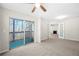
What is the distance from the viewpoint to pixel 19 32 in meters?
5.88

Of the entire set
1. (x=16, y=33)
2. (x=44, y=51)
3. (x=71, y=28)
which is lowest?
(x=44, y=51)

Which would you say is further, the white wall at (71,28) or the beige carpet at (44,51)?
the white wall at (71,28)

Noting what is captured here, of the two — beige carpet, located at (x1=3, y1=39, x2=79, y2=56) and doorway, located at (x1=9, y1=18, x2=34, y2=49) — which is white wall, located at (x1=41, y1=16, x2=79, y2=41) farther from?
beige carpet, located at (x1=3, y1=39, x2=79, y2=56)

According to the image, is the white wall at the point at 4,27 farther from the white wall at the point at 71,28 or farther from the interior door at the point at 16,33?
the white wall at the point at 71,28

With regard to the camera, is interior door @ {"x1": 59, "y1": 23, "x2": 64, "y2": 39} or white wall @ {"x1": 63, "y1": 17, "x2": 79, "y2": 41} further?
interior door @ {"x1": 59, "y1": 23, "x2": 64, "y2": 39}

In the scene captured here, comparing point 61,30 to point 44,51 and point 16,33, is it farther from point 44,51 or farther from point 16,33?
point 44,51

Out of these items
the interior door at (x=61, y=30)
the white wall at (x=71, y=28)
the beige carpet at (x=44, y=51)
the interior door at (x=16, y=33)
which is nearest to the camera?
the beige carpet at (x=44, y=51)

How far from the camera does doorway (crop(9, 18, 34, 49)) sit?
5.37 metres

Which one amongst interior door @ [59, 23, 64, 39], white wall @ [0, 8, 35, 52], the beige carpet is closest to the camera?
the beige carpet

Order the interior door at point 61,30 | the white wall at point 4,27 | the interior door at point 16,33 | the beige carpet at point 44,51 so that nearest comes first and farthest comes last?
the beige carpet at point 44,51
the white wall at point 4,27
the interior door at point 16,33
the interior door at point 61,30

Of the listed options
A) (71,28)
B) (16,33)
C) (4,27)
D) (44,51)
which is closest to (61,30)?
Result: (71,28)

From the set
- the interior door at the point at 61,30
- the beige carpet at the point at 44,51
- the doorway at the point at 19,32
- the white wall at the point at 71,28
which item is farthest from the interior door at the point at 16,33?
the interior door at the point at 61,30

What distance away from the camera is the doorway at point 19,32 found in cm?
537

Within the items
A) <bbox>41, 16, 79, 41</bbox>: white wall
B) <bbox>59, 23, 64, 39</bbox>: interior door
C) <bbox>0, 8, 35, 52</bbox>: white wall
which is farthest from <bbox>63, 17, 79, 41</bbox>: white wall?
<bbox>0, 8, 35, 52</bbox>: white wall
